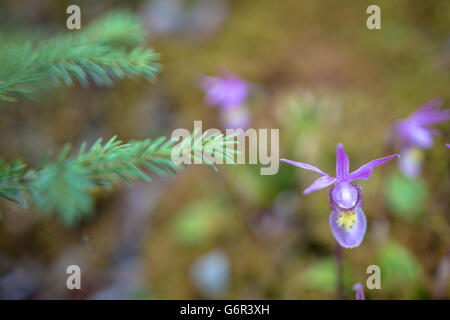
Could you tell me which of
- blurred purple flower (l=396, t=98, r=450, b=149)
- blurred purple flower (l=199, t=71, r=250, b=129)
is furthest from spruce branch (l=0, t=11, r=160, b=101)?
blurred purple flower (l=396, t=98, r=450, b=149)

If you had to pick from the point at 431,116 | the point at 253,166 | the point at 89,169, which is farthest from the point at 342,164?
the point at 253,166

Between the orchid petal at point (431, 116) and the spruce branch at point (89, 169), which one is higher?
the orchid petal at point (431, 116)

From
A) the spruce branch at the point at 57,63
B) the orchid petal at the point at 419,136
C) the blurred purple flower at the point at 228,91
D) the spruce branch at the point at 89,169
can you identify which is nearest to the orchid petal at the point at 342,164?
the spruce branch at the point at 89,169

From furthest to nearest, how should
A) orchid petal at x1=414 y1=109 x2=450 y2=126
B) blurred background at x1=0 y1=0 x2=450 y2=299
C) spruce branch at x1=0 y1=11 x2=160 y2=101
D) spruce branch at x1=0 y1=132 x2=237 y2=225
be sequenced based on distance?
blurred background at x1=0 y1=0 x2=450 y2=299, orchid petal at x1=414 y1=109 x2=450 y2=126, spruce branch at x1=0 y1=11 x2=160 y2=101, spruce branch at x1=0 y1=132 x2=237 y2=225

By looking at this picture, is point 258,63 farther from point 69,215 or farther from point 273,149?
point 69,215

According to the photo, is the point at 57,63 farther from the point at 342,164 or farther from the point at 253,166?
the point at 253,166

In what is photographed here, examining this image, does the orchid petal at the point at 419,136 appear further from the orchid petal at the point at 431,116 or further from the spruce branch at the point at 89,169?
the spruce branch at the point at 89,169

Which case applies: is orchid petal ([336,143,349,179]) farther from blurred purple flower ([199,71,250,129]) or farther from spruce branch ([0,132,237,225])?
blurred purple flower ([199,71,250,129])

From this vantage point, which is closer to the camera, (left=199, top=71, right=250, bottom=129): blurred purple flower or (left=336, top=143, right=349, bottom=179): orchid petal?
(left=336, top=143, right=349, bottom=179): orchid petal
